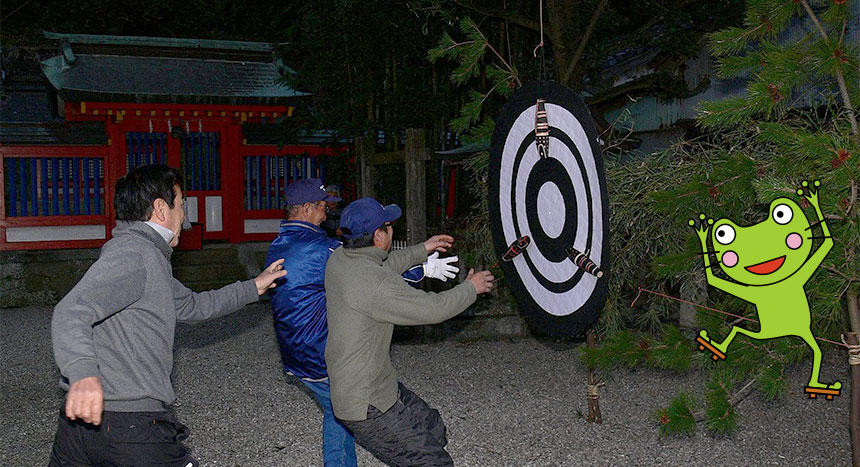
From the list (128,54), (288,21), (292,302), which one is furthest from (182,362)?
(288,21)

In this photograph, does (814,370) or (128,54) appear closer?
(814,370)

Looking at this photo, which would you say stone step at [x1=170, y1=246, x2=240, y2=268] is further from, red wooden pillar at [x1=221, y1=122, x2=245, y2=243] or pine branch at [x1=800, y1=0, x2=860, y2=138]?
pine branch at [x1=800, y1=0, x2=860, y2=138]

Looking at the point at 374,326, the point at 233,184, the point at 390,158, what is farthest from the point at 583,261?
the point at 233,184

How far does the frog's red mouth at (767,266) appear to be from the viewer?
2.47 metres

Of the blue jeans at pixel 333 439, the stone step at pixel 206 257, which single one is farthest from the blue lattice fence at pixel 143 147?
the blue jeans at pixel 333 439

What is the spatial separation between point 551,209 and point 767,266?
0.89 m

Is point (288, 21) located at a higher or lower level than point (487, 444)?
higher

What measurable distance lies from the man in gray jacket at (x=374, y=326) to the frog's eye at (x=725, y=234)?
91cm

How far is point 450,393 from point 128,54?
9.80 metres

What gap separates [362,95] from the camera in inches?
458

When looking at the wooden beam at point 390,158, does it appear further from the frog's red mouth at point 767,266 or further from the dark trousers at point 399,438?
the frog's red mouth at point 767,266

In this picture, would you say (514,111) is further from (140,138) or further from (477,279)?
(140,138)

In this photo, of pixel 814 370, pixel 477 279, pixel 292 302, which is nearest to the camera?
pixel 814 370

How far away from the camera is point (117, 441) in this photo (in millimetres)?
2588
